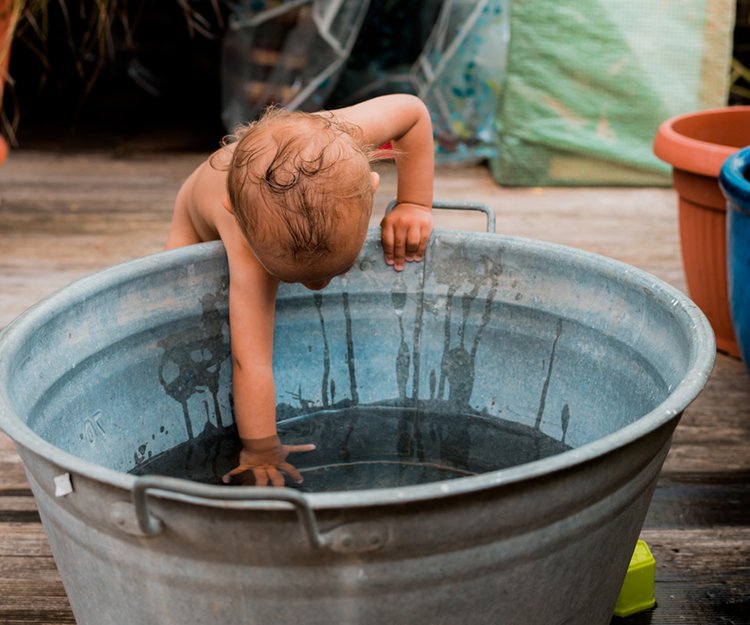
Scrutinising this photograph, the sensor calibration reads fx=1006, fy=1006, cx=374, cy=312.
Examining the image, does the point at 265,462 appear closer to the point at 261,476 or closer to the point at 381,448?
the point at 261,476

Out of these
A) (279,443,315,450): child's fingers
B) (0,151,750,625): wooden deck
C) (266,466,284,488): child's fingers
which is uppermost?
(266,466,284,488): child's fingers

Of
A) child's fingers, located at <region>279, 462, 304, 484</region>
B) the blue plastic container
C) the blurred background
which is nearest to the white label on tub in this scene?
child's fingers, located at <region>279, 462, 304, 484</region>

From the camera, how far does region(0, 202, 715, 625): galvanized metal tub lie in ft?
2.63

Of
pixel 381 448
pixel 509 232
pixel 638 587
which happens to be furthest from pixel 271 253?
pixel 509 232

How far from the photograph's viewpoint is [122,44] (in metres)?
4.54

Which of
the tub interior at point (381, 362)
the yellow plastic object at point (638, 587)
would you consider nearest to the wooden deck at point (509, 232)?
the yellow plastic object at point (638, 587)

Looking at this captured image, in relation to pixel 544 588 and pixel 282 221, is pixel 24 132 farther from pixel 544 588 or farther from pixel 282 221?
pixel 544 588

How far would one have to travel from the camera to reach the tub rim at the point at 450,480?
76 cm

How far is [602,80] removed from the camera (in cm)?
310

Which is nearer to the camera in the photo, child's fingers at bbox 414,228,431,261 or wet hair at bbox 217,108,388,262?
wet hair at bbox 217,108,388,262

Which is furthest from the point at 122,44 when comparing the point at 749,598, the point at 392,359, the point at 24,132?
the point at 749,598

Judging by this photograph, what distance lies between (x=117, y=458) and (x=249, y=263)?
31 cm

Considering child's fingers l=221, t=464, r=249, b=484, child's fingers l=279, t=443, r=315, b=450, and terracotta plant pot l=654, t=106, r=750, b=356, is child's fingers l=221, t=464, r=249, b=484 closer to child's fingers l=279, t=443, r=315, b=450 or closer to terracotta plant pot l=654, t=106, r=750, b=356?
child's fingers l=279, t=443, r=315, b=450

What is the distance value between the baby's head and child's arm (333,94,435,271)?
8.4 inches
